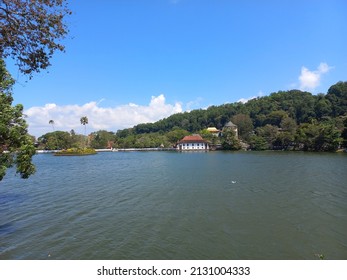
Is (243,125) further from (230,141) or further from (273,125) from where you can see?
(230,141)

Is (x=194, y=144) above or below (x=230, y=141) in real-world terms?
below

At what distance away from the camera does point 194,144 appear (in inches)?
5399

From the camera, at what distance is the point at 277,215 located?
17719 millimetres

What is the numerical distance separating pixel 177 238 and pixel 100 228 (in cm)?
444

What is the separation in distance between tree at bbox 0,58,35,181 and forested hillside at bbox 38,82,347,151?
280ft

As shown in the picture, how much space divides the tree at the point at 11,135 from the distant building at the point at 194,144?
120 m

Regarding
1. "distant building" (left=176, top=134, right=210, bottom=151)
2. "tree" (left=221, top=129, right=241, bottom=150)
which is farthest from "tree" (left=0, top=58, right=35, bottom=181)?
"distant building" (left=176, top=134, right=210, bottom=151)

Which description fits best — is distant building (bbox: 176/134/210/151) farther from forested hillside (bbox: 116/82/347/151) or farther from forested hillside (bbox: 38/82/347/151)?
forested hillside (bbox: 116/82/347/151)

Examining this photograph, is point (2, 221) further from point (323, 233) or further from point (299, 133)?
point (299, 133)

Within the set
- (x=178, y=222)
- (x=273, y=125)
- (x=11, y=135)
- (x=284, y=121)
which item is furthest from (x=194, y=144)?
(x=11, y=135)

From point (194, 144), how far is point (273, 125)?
3961 centimetres

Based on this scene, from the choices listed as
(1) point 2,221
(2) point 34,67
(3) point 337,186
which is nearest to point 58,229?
(1) point 2,221

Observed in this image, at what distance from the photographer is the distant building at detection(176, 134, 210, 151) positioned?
5310 inches

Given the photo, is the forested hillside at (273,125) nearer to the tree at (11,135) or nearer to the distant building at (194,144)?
the distant building at (194,144)
